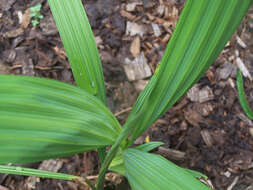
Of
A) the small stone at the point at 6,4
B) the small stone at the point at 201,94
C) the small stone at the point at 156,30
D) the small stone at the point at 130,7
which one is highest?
the small stone at the point at 6,4

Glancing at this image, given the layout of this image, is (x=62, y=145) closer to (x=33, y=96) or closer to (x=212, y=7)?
(x=33, y=96)

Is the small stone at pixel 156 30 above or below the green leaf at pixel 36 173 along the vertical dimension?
above

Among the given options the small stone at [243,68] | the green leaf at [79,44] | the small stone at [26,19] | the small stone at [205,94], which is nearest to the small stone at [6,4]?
the small stone at [26,19]

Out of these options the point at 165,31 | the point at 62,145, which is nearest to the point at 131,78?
the point at 165,31

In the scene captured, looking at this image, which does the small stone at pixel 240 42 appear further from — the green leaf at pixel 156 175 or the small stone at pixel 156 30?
the green leaf at pixel 156 175

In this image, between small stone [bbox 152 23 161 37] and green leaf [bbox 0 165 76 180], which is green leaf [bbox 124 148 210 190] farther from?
small stone [bbox 152 23 161 37]

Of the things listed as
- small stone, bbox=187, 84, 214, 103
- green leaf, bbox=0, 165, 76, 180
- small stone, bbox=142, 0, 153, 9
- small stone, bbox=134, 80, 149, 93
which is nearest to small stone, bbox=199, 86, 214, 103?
small stone, bbox=187, 84, 214, 103
